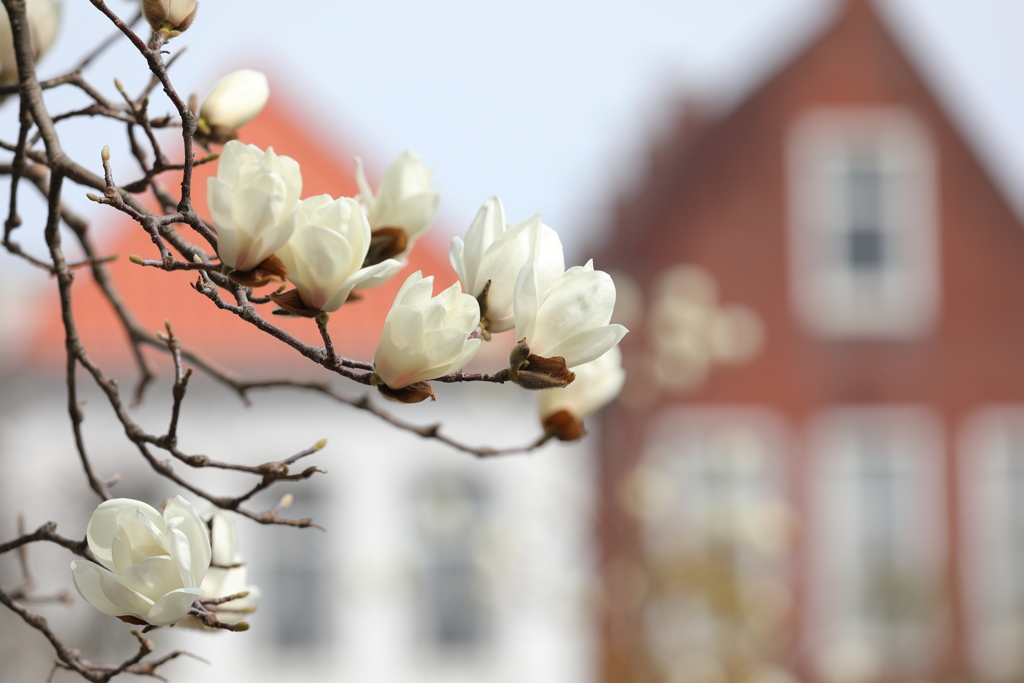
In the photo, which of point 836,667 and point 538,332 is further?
point 836,667

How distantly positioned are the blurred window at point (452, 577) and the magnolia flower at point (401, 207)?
595 cm

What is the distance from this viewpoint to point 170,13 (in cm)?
59

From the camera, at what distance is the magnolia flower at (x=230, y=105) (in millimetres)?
714

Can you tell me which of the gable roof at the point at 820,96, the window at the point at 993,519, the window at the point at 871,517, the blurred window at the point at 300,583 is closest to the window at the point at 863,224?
the gable roof at the point at 820,96

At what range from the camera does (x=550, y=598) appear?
3562 millimetres

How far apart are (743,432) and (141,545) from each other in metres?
6.67

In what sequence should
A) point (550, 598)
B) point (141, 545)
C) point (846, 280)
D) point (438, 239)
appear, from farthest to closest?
point (846, 280) → point (438, 239) → point (550, 598) → point (141, 545)

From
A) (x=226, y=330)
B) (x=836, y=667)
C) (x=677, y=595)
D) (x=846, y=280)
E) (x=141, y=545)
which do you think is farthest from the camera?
(x=846, y=280)

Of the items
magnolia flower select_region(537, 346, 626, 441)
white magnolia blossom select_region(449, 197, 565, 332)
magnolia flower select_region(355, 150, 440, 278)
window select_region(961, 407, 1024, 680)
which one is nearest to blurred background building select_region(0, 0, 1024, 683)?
Answer: window select_region(961, 407, 1024, 680)

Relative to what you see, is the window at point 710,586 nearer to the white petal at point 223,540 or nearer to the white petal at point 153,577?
the white petal at point 223,540

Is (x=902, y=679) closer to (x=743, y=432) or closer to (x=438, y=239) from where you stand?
(x=743, y=432)

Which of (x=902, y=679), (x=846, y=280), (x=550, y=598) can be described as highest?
(x=846, y=280)

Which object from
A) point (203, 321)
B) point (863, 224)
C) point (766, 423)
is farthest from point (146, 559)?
point (863, 224)

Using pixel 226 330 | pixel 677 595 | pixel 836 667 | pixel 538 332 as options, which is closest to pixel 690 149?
pixel 226 330
